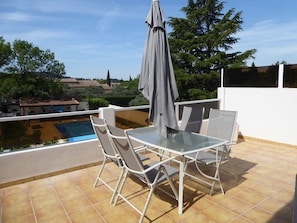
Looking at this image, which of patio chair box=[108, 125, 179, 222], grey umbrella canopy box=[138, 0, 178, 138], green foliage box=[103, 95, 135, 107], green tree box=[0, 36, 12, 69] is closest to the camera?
patio chair box=[108, 125, 179, 222]

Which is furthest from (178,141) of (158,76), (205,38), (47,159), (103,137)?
(205,38)

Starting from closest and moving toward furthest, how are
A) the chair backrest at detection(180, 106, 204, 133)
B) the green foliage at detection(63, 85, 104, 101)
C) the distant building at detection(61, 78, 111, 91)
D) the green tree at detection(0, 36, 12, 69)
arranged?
the chair backrest at detection(180, 106, 204, 133)
the green tree at detection(0, 36, 12, 69)
the green foliage at detection(63, 85, 104, 101)
the distant building at detection(61, 78, 111, 91)

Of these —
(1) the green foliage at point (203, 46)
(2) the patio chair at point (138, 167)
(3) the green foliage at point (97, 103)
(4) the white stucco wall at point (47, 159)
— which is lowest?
(3) the green foliage at point (97, 103)

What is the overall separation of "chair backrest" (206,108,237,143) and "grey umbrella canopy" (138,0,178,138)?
41.5 inches

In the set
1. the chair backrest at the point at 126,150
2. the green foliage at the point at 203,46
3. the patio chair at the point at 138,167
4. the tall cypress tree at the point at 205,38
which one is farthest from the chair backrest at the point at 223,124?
the tall cypress tree at the point at 205,38

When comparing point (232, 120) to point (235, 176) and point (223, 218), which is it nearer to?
point (235, 176)

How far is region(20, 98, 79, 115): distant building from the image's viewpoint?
1320 cm

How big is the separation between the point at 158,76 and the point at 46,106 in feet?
43.3

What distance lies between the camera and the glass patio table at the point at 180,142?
2785 mm

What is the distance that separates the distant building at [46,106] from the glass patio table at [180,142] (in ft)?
37.0

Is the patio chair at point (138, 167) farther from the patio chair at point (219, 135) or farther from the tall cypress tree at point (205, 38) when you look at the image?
the tall cypress tree at point (205, 38)

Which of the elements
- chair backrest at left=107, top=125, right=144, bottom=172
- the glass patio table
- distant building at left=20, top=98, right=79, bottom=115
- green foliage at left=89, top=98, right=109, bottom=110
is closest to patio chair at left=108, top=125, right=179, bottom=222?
chair backrest at left=107, top=125, right=144, bottom=172

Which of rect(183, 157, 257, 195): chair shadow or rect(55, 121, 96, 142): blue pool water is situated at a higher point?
rect(55, 121, 96, 142): blue pool water

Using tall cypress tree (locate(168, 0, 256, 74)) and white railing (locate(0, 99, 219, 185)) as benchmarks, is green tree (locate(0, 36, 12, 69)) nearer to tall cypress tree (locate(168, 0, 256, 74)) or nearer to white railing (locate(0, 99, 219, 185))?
tall cypress tree (locate(168, 0, 256, 74))
